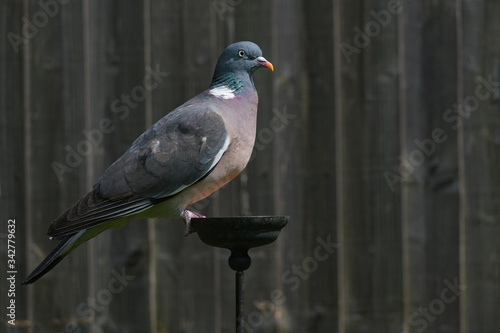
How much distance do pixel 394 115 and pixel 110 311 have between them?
164cm

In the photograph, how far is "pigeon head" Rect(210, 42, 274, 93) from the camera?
119 inches

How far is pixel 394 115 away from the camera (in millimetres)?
3547

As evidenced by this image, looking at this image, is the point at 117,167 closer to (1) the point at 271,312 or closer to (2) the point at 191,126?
(2) the point at 191,126

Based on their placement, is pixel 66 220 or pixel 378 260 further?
pixel 378 260

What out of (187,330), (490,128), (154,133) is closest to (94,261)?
(187,330)

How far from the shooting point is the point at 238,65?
9.96 ft
